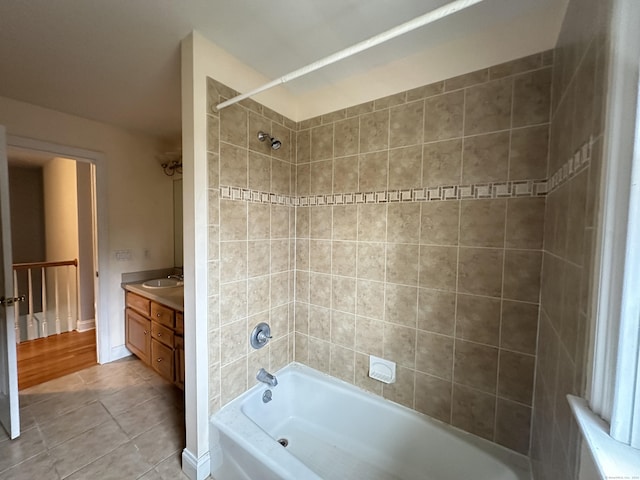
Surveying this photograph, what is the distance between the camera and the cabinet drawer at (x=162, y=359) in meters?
2.11

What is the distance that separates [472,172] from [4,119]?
11.2 ft

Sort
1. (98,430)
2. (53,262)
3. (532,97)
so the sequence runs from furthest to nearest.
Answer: (53,262) → (98,430) → (532,97)

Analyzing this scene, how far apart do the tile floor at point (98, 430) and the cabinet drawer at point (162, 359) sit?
18cm

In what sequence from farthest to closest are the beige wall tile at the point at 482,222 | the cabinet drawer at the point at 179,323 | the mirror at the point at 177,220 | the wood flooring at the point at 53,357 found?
the mirror at the point at 177,220 → the wood flooring at the point at 53,357 → the cabinet drawer at the point at 179,323 → the beige wall tile at the point at 482,222

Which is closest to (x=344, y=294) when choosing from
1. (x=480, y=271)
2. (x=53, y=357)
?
(x=480, y=271)

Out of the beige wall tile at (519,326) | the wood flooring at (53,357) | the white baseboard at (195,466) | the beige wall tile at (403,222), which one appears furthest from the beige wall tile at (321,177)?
the wood flooring at (53,357)

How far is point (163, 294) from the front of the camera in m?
2.25

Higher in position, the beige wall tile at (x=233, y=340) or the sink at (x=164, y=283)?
the sink at (x=164, y=283)

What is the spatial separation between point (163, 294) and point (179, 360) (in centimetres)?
61

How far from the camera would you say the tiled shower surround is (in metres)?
1.23

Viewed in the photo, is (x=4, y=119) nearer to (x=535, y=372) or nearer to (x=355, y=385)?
(x=355, y=385)

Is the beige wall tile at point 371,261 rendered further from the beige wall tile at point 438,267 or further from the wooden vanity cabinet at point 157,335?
the wooden vanity cabinet at point 157,335

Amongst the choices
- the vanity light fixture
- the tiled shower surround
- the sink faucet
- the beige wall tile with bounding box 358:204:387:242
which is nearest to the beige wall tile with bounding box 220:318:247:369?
the tiled shower surround

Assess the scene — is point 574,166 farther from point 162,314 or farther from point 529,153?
point 162,314
